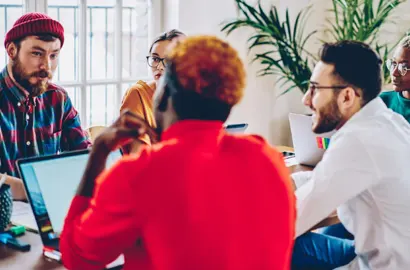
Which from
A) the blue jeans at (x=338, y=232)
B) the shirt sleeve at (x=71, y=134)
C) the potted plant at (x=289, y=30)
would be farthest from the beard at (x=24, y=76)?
the potted plant at (x=289, y=30)

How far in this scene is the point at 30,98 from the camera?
8.41 feet

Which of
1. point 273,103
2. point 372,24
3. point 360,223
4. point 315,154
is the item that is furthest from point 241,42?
point 360,223

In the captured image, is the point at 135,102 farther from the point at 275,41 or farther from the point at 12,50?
the point at 275,41

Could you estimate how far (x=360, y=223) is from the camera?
2023 mm

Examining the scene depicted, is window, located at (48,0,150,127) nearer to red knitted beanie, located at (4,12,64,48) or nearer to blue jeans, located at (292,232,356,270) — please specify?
red knitted beanie, located at (4,12,64,48)

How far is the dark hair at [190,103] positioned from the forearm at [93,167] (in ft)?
0.67

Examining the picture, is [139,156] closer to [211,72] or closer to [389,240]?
[211,72]

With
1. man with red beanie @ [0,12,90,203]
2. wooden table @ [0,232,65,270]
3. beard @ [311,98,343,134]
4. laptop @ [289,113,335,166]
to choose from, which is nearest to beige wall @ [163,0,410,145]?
laptop @ [289,113,335,166]

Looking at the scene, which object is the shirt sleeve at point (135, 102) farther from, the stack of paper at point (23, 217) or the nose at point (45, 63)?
the stack of paper at point (23, 217)

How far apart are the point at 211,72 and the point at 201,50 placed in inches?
1.9

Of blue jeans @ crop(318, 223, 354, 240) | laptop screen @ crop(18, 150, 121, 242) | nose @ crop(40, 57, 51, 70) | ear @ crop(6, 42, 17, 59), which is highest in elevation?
ear @ crop(6, 42, 17, 59)

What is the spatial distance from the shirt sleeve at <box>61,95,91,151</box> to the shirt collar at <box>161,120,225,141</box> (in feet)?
4.63

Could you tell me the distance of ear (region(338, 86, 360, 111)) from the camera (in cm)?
209

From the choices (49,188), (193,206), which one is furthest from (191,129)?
(49,188)
